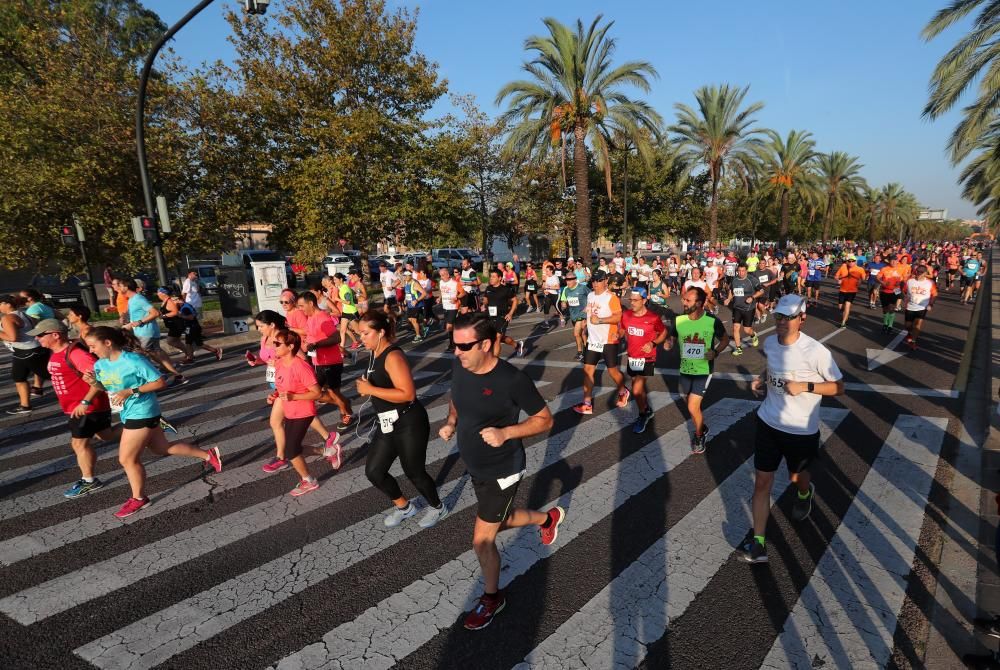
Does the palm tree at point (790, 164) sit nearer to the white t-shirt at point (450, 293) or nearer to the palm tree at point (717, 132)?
the palm tree at point (717, 132)

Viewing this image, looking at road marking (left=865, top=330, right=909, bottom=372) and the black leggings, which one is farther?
road marking (left=865, top=330, right=909, bottom=372)

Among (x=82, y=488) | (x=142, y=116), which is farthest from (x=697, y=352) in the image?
(x=142, y=116)

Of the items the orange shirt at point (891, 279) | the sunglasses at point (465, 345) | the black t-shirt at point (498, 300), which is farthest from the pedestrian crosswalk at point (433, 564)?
the orange shirt at point (891, 279)

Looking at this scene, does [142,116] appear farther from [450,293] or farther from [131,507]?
[131,507]

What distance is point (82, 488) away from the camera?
17.3 ft

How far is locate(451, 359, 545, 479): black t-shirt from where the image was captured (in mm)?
3150

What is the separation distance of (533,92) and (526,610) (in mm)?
21929

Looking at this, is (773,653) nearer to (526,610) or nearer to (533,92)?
(526,610)

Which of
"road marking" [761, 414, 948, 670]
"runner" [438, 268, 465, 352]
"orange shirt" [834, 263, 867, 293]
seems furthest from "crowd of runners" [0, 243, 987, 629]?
"orange shirt" [834, 263, 867, 293]

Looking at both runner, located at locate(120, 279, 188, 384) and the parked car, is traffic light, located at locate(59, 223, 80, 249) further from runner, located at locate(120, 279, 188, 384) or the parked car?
the parked car

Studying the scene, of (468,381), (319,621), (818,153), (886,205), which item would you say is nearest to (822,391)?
(468,381)

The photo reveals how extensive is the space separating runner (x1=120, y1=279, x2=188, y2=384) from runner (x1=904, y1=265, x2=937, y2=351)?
14551 millimetres

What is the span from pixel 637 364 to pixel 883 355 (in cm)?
694

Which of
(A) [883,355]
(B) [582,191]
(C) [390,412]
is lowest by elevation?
(A) [883,355]
